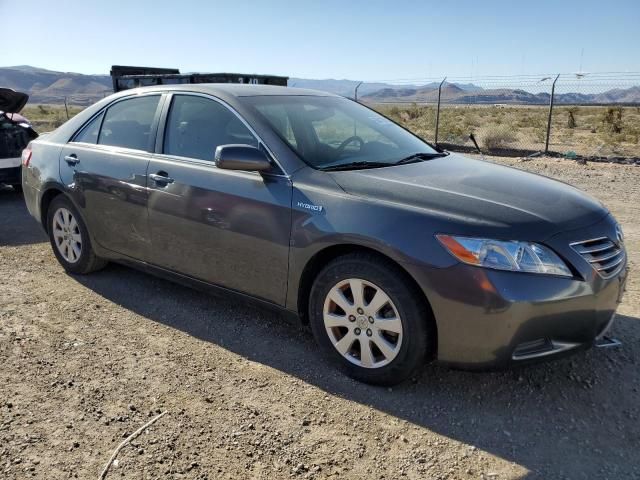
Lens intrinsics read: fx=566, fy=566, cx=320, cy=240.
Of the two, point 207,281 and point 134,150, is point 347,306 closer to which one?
point 207,281

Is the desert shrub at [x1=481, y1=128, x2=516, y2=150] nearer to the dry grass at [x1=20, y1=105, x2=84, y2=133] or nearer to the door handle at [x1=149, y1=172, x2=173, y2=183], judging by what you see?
the door handle at [x1=149, y1=172, x2=173, y2=183]

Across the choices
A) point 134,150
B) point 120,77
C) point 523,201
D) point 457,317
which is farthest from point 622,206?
point 120,77

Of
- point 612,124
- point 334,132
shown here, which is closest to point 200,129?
point 334,132

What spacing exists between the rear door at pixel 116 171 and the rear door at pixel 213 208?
0.16 m

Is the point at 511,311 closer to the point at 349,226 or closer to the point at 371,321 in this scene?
the point at 371,321

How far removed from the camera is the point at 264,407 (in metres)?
3.07

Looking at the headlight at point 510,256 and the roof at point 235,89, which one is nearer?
the headlight at point 510,256

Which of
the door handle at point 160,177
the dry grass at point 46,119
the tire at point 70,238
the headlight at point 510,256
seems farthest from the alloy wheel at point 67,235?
the dry grass at point 46,119

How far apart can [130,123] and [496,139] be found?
1375 cm

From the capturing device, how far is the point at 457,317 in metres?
2.84

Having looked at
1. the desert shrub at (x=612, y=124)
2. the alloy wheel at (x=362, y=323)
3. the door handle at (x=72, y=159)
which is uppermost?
the desert shrub at (x=612, y=124)

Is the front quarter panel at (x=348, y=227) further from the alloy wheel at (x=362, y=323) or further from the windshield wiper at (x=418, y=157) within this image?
the windshield wiper at (x=418, y=157)

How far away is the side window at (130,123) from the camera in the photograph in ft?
14.1

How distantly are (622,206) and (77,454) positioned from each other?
23.4 ft
